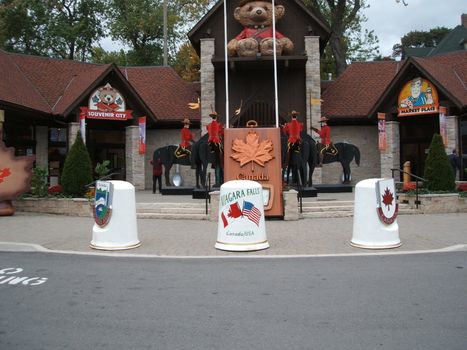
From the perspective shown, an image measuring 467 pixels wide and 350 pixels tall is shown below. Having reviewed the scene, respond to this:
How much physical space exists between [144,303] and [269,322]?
158cm

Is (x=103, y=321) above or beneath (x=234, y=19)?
beneath

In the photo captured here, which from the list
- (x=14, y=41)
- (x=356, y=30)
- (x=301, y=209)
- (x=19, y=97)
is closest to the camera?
(x=301, y=209)

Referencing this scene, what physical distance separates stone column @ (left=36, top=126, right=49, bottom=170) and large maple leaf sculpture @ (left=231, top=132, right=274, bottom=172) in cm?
1371

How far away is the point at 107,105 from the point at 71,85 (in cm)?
322

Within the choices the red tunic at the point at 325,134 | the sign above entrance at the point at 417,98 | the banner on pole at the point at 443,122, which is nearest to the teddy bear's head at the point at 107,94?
the red tunic at the point at 325,134

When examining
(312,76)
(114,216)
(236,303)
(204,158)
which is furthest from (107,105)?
(236,303)

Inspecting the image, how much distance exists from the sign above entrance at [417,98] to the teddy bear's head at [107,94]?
13.8 m

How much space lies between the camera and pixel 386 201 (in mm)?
9188

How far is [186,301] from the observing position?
568 centimetres

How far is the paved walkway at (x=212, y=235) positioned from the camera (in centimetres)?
911

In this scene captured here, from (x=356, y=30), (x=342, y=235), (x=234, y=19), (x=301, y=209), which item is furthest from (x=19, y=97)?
(x=356, y=30)

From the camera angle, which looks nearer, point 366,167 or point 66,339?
point 66,339

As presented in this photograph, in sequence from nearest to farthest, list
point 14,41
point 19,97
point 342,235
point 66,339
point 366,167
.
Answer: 1. point 66,339
2. point 342,235
3. point 19,97
4. point 366,167
5. point 14,41

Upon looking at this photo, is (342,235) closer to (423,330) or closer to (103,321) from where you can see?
(423,330)
